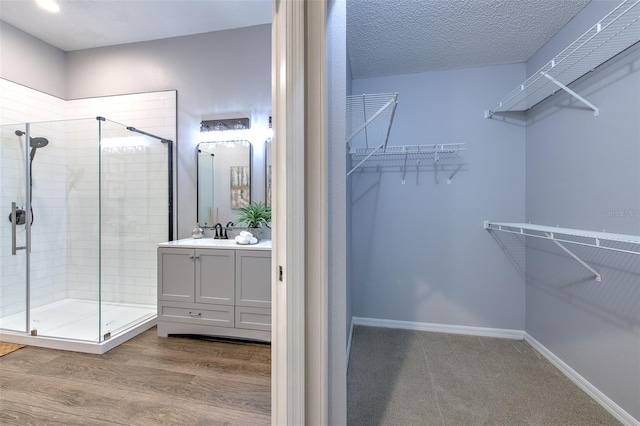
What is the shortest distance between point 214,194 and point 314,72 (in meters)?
1.96

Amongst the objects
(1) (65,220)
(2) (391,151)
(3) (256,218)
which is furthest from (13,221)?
(2) (391,151)

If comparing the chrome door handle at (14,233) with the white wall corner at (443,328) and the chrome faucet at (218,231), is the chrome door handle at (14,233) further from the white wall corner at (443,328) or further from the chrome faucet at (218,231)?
the white wall corner at (443,328)

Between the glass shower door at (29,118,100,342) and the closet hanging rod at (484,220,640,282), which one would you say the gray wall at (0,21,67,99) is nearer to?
the glass shower door at (29,118,100,342)

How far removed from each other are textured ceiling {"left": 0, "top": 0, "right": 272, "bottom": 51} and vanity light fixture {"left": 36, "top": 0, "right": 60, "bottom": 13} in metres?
0.04

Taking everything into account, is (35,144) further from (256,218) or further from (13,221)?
(256,218)

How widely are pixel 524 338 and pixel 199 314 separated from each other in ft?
9.08

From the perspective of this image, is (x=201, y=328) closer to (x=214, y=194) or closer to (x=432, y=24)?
(x=214, y=194)

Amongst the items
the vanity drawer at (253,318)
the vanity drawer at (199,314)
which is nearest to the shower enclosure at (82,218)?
the vanity drawer at (199,314)

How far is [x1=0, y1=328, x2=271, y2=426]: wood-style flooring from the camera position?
142cm

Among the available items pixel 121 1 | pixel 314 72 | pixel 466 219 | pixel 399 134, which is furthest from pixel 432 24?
pixel 121 1

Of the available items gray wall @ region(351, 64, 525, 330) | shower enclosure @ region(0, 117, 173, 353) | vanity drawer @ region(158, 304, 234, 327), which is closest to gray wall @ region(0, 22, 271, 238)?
shower enclosure @ region(0, 117, 173, 353)

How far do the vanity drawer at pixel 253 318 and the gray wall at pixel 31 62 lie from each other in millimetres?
3125

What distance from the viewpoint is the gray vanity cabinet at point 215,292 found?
7.00 ft

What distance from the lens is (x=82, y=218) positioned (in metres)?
2.72
